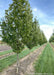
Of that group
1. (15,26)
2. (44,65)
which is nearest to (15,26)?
(15,26)

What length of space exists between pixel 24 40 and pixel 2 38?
2.44 m

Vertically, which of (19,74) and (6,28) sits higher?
(6,28)

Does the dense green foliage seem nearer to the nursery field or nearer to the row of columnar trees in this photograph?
the row of columnar trees

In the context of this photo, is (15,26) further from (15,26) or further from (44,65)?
(44,65)

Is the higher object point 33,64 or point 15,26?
point 15,26

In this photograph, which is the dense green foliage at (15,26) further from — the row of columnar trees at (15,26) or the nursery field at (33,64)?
the nursery field at (33,64)

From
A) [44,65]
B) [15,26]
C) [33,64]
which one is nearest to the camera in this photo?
[15,26]

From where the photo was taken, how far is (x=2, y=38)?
335 inches

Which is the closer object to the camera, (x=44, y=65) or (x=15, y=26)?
(x=15, y=26)

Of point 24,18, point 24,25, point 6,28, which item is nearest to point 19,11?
point 24,18

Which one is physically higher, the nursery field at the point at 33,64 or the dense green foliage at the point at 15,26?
the dense green foliage at the point at 15,26

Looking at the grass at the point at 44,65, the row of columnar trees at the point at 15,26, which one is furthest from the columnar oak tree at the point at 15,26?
the grass at the point at 44,65

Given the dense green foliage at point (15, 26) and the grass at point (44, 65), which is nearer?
the dense green foliage at point (15, 26)

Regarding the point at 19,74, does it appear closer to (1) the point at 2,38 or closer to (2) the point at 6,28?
(1) the point at 2,38
